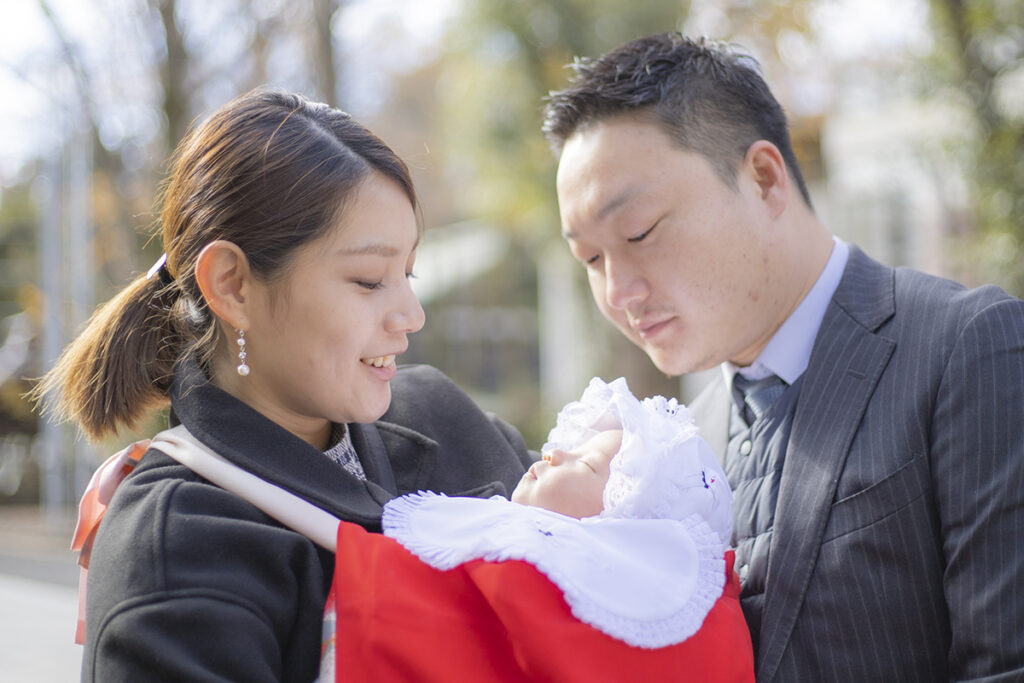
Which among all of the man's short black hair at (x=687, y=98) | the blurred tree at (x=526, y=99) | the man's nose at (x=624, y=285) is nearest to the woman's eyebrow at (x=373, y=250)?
the man's nose at (x=624, y=285)

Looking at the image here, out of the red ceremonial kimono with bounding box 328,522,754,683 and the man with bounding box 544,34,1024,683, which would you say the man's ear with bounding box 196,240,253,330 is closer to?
the red ceremonial kimono with bounding box 328,522,754,683

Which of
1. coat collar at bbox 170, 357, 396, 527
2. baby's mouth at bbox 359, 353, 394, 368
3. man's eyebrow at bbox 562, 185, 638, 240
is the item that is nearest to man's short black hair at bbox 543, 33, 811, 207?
man's eyebrow at bbox 562, 185, 638, 240

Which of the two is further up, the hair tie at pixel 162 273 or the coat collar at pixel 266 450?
the hair tie at pixel 162 273

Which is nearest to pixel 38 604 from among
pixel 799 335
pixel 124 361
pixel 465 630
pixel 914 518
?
pixel 124 361

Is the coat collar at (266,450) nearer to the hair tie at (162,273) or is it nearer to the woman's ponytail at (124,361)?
the woman's ponytail at (124,361)

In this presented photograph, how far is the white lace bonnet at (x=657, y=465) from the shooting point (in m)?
1.84

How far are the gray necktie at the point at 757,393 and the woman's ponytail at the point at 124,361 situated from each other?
1.37 m

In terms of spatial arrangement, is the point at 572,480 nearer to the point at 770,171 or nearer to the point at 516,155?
the point at 770,171

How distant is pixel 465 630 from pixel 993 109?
6849 mm

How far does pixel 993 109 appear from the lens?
22.6 ft

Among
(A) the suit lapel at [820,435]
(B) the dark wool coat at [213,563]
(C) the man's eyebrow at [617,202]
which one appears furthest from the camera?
(C) the man's eyebrow at [617,202]

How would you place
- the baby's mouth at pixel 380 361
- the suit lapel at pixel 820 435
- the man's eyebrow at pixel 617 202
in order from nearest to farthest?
the baby's mouth at pixel 380 361 < the suit lapel at pixel 820 435 < the man's eyebrow at pixel 617 202

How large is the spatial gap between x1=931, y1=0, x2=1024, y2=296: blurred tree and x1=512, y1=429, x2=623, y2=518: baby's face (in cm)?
601

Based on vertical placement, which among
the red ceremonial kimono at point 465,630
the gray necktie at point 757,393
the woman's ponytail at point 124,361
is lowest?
the red ceremonial kimono at point 465,630
